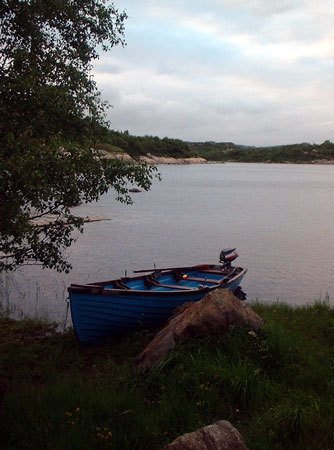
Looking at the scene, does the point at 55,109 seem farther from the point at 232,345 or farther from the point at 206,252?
the point at 206,252

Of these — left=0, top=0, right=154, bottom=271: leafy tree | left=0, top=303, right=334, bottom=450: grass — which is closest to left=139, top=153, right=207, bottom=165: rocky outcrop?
left=0, top=0, right=154, bottom=271: leafy tree

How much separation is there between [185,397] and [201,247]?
839 inches

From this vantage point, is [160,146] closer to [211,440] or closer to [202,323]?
[202,323]

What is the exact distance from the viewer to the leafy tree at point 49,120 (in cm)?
690

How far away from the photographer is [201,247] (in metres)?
28.0

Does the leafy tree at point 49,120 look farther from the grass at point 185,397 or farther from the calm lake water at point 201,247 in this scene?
the calm lake water at point 201,247

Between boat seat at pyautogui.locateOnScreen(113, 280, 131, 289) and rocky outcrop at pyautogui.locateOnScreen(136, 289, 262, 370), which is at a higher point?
rocky outcrop at pyautogui.locateOnScreen(136, 289, 262, 370)

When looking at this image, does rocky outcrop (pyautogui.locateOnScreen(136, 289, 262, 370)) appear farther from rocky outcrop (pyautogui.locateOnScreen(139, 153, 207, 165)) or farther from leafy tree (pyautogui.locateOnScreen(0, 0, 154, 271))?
rocky outcrop (pyautogui.locateOnScreen(139, 153, 207, 165))

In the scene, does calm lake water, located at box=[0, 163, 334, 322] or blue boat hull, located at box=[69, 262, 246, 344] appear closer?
blue boat hull, located at box=[69, 262, 246, 344]

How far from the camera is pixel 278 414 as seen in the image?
627 centimetres

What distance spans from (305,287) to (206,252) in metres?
8.14

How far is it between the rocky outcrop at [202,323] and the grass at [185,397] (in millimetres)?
185

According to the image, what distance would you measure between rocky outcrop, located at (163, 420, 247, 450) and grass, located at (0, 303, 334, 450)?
111cm

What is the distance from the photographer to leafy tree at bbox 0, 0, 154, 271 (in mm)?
6902
